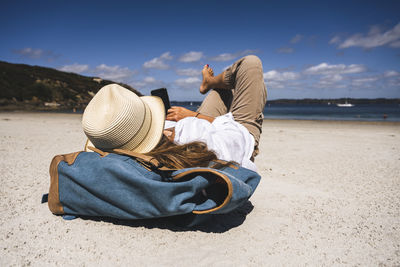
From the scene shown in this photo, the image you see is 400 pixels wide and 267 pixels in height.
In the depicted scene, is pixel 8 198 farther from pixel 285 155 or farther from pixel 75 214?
pixel 285 155

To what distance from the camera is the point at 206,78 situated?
319cm

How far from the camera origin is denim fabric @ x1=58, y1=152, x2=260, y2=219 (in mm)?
1564

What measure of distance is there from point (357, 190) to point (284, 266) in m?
1.95

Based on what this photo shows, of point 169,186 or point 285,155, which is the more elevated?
point 169,186

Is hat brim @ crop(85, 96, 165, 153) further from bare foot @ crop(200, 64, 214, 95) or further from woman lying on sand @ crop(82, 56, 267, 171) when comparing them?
bare foot @ crop(200, 64, 214, 95)

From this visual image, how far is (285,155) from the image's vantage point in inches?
195

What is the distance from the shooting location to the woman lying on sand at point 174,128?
1.89 meters

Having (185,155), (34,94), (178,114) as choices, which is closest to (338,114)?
(178,114)

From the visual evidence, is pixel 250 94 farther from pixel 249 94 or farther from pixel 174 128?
pixel 174 128

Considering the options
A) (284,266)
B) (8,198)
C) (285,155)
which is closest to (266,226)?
(284,266)

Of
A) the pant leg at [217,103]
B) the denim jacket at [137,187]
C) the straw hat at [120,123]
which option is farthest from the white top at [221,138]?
the pant leg at [217,103]

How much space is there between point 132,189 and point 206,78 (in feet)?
6.59

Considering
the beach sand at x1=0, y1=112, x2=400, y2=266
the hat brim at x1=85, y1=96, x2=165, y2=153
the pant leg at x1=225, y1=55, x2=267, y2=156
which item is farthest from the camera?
the pant leg at x1=225, y1=55, x2=267, y2=156

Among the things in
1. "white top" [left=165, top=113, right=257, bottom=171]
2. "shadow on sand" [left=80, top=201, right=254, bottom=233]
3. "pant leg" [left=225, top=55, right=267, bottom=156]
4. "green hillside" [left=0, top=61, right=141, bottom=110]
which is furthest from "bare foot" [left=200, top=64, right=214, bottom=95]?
"green hillside" [left=0, top=61, right=141, bottom=110]
